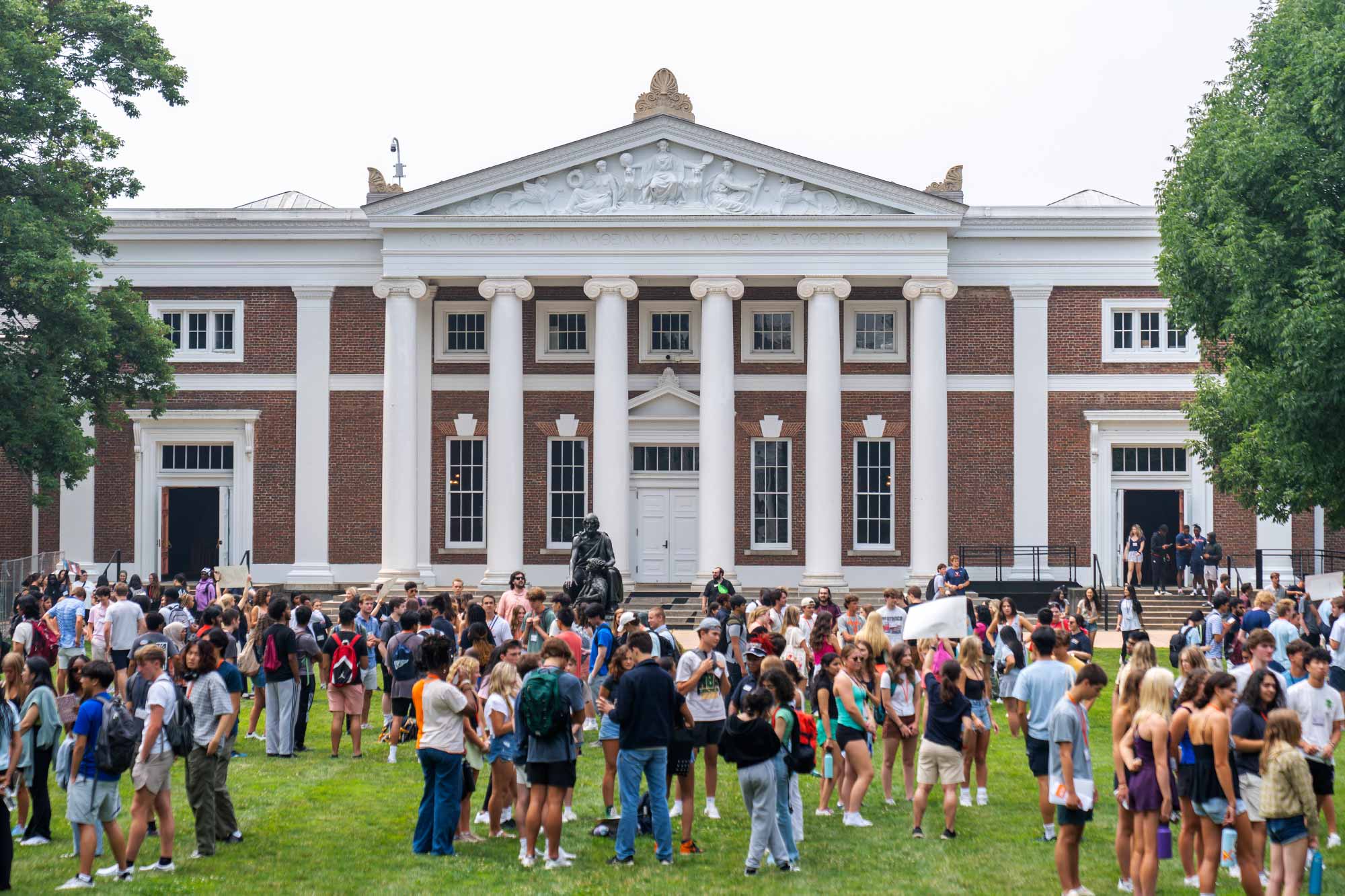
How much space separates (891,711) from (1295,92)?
491 inches

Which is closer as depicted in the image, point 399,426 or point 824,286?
point 824,286

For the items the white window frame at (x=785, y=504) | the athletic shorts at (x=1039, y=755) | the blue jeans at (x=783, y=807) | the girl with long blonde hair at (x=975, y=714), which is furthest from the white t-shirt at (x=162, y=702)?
the white window frame at (x=785, y=504)

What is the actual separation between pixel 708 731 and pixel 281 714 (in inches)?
232

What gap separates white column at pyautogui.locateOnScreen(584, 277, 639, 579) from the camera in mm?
33250

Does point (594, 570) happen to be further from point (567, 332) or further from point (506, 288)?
point (567, 332)

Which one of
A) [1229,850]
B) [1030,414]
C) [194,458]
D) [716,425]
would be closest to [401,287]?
[194,458]

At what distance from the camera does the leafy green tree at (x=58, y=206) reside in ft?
88.1

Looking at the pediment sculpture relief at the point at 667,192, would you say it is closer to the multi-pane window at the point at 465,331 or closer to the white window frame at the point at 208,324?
the multi-pane window at the point at 465,331

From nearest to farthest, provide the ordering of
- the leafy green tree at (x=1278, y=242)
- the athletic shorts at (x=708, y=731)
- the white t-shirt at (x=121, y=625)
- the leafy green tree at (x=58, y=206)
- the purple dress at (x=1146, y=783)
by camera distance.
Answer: the purple dress at (x=1146, y=783) → the athletic shorts at (x=708, y=731) → the white t-shirt at (x=121, y=625) → the leafy green tree at (x=1278, y=242) → the leafy green tree at (x=58, y=206)

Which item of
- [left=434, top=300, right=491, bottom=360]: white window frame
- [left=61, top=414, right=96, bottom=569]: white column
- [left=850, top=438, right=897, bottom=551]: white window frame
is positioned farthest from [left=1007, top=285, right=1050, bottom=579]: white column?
[left=61, top=414, right=96, bottom=569]: white column

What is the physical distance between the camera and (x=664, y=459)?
36031mm

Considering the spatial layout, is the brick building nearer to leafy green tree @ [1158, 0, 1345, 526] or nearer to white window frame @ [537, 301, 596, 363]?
white window frame @ [537, 301, 596, 363]

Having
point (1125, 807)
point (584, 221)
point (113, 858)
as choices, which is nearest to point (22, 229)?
point (584, 221)

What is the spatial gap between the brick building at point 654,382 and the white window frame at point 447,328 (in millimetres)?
72
